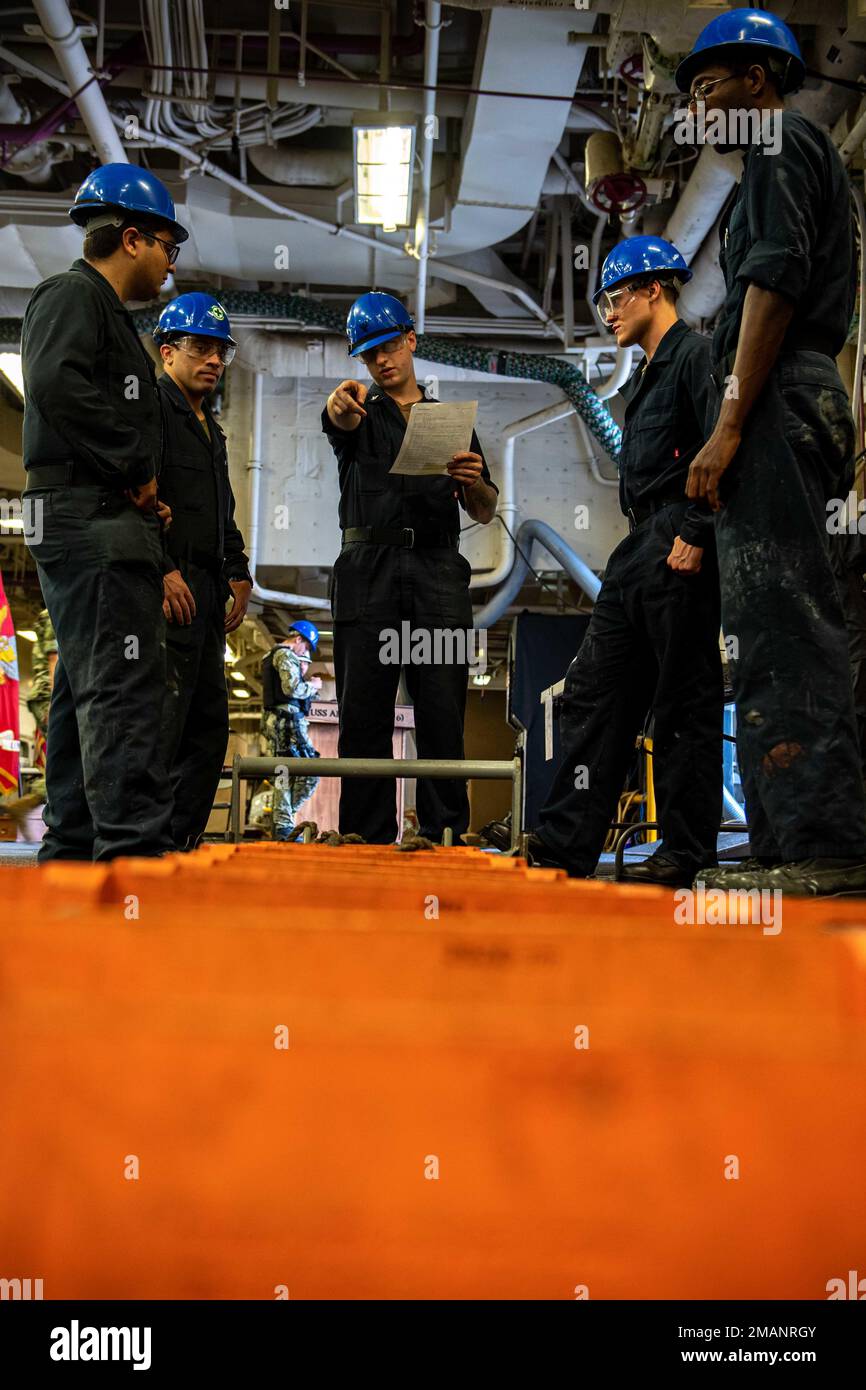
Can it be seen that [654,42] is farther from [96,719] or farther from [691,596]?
[96,719]

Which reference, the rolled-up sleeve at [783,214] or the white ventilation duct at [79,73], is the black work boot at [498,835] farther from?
the white ventilation duct at [79,73]

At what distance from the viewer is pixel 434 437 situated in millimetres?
3762

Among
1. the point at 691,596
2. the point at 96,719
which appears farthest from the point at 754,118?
the point at 96,719

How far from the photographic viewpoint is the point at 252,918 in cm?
92

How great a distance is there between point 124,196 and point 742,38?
1.66 m

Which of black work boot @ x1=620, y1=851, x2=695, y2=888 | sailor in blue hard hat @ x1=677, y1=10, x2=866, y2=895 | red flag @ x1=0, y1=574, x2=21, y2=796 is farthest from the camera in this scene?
red flag @ x1=0, y1=574, x2=21, y2=796

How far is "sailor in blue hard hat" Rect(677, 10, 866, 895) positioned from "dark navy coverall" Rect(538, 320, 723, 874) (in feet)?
2.06

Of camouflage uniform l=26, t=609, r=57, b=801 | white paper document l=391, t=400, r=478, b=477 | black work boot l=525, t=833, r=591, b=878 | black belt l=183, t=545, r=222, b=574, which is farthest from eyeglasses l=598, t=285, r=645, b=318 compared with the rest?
camouflage uniform l=26, t=609, r=57, b=801

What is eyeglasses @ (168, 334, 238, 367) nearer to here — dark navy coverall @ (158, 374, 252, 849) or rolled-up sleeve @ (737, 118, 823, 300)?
dark navy coverall @ (158, 374, 252, 849)

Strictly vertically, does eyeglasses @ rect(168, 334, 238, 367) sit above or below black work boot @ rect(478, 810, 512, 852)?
above

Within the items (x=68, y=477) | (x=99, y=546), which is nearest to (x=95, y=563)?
(x=99, y=546)

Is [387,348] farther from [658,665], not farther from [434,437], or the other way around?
[658,665]

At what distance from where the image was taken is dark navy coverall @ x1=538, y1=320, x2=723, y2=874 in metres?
3.06
